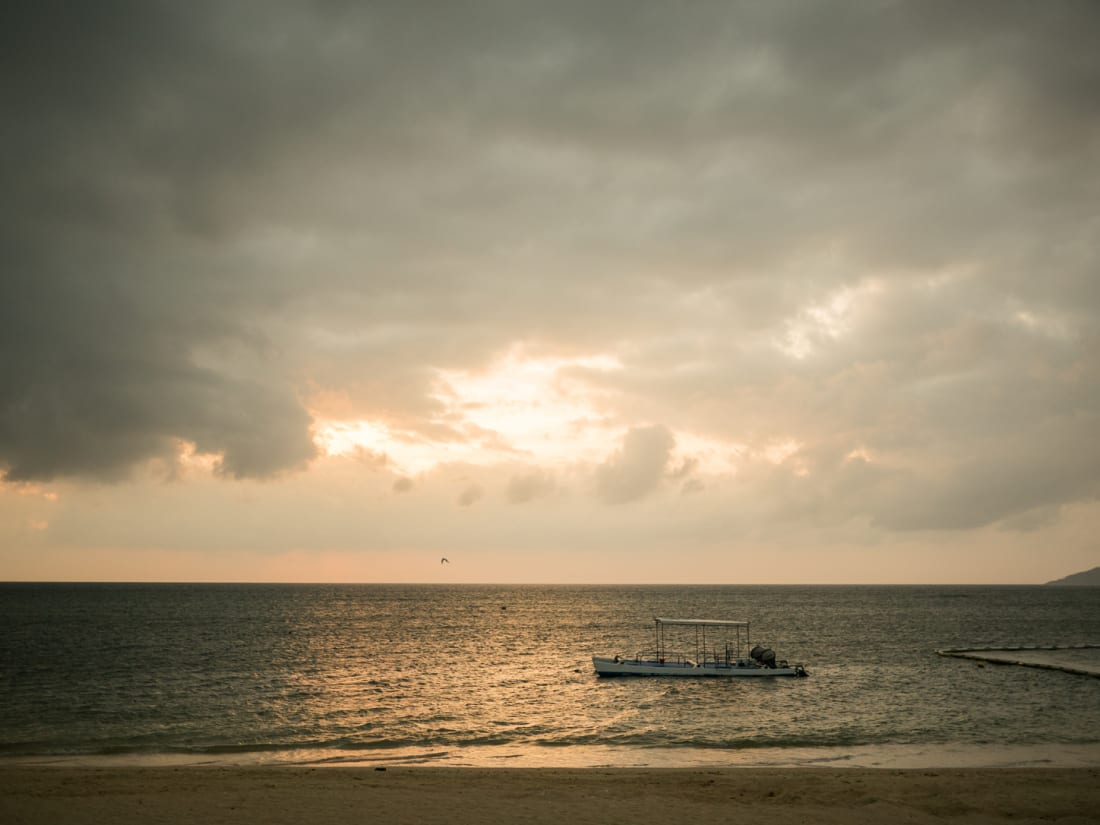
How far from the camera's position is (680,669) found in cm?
6688

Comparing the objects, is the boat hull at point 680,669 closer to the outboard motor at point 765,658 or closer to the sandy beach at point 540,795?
the outboard motor at point 765,658

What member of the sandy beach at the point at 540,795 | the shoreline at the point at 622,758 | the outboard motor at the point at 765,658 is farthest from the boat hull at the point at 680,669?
the sandy beach at the point at 540,795

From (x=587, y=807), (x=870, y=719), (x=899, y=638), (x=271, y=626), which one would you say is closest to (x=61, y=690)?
(x=587, y=807)

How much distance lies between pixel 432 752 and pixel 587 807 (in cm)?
1496

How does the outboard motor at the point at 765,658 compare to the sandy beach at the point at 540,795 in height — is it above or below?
below

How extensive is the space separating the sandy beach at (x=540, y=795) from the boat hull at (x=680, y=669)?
3501 centimetres

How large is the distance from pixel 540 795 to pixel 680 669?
4362 centimetres

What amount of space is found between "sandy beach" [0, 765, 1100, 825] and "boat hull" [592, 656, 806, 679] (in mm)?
35014

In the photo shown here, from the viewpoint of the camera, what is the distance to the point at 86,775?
29.3 m

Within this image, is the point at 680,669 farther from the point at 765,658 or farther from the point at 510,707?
the point at 510,707

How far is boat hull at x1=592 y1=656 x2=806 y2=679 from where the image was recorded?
214 ft

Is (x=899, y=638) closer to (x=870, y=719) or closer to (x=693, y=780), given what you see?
(x=870, y=719)

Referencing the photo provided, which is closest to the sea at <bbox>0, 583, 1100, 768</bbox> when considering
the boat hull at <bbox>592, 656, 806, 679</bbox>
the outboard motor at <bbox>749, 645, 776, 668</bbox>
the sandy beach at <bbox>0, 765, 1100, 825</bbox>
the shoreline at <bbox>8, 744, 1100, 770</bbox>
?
the shoreline at <bbox>8, 744, 1100, 770</bbox>

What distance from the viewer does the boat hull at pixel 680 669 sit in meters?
65.4
